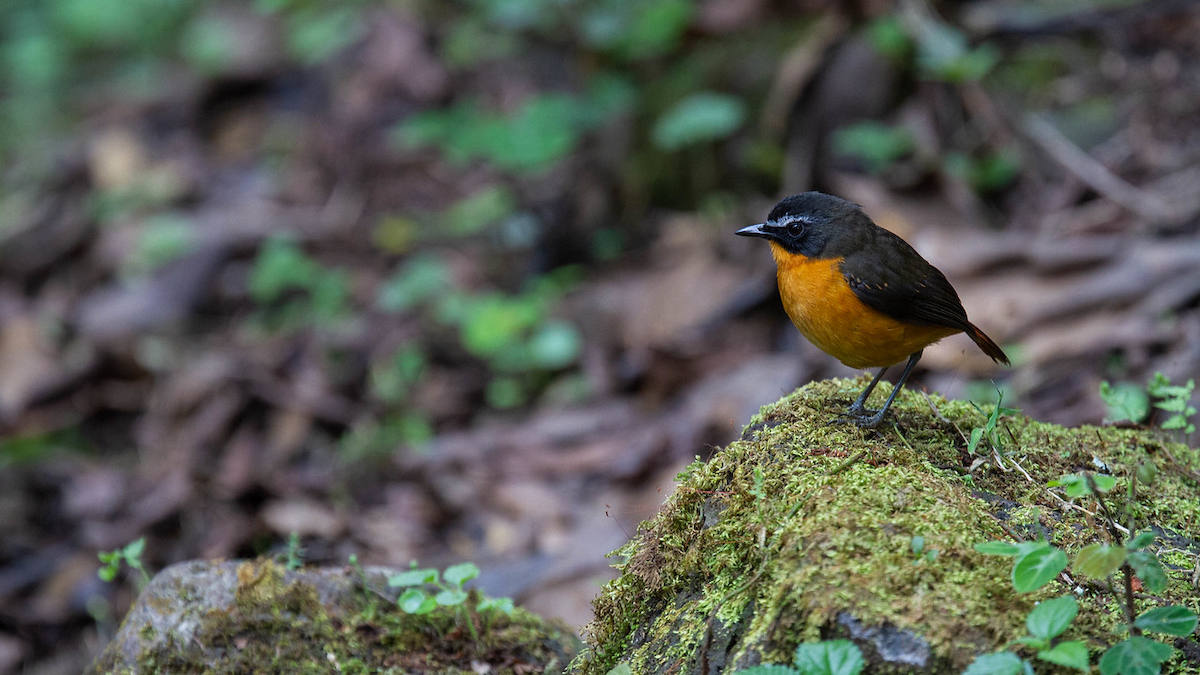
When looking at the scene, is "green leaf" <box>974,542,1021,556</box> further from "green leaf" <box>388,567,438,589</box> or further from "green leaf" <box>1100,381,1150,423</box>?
"green leaf" <box>388,567,438,589</box>

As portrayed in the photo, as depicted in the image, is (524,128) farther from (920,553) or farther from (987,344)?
(920,553)

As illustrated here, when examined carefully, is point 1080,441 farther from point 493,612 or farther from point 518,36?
point 518,36

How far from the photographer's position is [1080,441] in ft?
10.9

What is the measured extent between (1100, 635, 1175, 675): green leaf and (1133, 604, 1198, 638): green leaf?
0.19 feet

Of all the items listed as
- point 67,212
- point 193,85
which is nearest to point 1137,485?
point 67,212

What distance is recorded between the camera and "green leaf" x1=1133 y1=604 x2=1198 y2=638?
2.00 meters

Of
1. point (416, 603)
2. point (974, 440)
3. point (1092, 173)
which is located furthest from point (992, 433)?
point (1092, 173)

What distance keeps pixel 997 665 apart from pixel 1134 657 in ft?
0.93

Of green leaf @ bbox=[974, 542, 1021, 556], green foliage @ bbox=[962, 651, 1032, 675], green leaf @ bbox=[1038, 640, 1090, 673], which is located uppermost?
green leaf @ bbox=[974, 542, 1021, 556]

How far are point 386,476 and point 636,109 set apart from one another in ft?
15.5

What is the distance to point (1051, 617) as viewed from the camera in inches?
77.9

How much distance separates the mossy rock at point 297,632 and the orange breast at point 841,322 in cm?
156

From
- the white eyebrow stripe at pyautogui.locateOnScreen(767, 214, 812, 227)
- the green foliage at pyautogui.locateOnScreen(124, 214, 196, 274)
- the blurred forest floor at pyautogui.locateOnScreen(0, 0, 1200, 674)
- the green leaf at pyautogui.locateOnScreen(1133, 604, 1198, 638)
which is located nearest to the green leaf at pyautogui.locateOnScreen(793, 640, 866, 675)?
the green leaf at pyautogui.locateOnScreen(1133, 604, 1198, 638)

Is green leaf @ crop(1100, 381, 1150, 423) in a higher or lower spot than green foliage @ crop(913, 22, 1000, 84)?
lower
